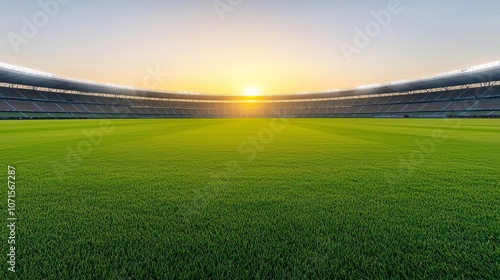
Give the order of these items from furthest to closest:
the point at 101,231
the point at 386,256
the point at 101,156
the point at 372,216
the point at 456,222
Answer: the point at 101,156 → the point at 372,216 → the point at 456,222 → the point at 101,231 → the point at 386,256

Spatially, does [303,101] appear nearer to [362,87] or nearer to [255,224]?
[362,87]

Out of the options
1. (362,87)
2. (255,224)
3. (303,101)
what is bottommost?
(303,101)

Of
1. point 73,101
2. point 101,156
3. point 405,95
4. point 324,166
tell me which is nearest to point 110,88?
point 73,101

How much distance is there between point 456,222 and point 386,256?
1.14 m

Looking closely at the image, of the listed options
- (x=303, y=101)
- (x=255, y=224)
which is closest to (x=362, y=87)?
(x=303, y=101)

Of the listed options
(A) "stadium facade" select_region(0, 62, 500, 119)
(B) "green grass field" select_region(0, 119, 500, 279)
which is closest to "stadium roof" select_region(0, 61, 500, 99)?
(A) "stadium facade" select_region(0, 62, 500, 119)

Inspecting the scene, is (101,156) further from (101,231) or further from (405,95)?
(405,95)

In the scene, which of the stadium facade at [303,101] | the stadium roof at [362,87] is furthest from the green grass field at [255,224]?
the stadium facade at [303,101]

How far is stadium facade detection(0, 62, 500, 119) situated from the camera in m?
37.9

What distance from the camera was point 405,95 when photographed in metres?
57.2

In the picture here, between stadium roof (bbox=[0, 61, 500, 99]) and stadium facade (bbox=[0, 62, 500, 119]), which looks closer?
stadium roof (bbox=[0, 61, 500, 99])

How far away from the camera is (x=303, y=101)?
82.1m

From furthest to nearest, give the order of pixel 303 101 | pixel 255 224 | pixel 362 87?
pixel 303 101 → pixel 362 87 → pixel 255 224

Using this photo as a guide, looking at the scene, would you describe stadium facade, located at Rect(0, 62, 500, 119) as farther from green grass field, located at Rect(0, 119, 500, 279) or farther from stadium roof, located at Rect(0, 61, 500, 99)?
green grass field, located at Rect(0, 119, 500, 279)
